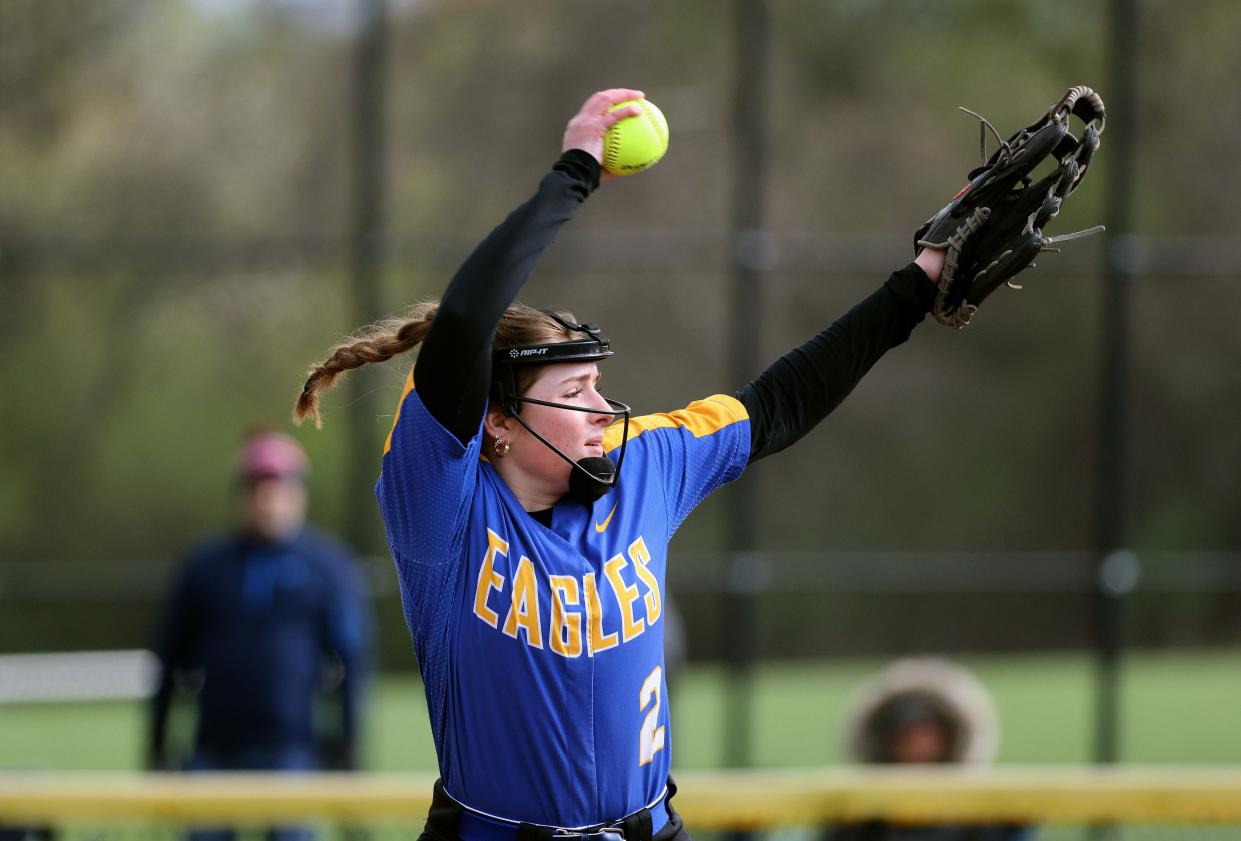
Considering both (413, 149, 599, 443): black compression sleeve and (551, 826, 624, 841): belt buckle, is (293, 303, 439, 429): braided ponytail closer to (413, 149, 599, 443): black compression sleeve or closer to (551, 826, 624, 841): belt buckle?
(413, 149, 599, 443): black compression sleeve

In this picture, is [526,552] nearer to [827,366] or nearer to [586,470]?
[586,470]

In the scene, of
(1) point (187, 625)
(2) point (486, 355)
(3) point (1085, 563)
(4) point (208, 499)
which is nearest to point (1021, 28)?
(3) point (1085, 563)

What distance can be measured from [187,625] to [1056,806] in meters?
3.36

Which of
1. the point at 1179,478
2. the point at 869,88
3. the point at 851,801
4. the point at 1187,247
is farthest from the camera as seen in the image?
the point at 869,88

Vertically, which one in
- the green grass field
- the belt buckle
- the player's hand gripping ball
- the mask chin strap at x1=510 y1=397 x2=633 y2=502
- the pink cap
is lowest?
the green grass field

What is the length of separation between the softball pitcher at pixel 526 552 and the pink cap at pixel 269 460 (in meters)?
3.34

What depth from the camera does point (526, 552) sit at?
2.92 meters

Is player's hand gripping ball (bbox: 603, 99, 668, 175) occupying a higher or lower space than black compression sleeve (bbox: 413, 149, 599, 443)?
higher

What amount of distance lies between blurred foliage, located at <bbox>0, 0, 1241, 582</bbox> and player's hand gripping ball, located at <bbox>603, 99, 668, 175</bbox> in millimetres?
6542

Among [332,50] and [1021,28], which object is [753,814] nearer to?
[332,50]

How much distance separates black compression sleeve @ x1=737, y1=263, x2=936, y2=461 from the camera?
10.7 feet

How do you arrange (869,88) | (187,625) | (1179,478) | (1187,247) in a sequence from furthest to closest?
(869,88)
(1179,478)
(1187,247)
(187,625)

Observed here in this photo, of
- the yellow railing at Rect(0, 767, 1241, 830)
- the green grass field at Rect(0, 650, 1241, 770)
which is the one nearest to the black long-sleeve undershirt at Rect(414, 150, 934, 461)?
the yellow railing at Rect(0, 767, 1241, 830)

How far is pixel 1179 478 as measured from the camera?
35.2 feet
